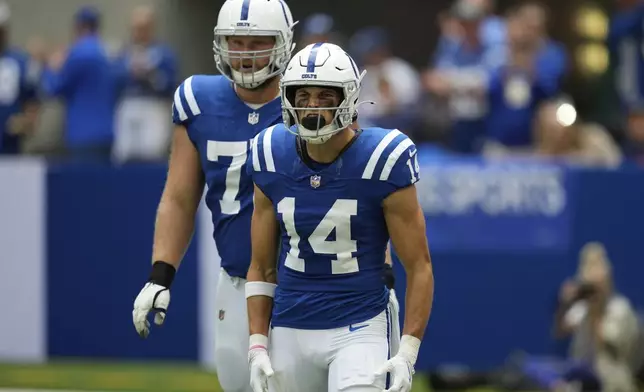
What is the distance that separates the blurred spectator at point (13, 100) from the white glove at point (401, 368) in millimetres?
7220

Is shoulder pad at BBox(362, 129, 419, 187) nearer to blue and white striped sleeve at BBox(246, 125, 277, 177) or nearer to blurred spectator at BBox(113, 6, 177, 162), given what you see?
blue and white striped sleeve at BBox(246, 125, 277, 177)

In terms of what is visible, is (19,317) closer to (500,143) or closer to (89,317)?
(89,317)

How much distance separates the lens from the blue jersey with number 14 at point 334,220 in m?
5.14

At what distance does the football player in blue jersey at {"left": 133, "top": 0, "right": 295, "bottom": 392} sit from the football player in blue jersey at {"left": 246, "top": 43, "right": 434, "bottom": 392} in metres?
0.51

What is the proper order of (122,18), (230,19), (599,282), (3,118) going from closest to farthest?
(230,19) → (599,282) → (3,118) → (122,18)

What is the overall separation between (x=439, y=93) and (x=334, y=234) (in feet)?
19.9

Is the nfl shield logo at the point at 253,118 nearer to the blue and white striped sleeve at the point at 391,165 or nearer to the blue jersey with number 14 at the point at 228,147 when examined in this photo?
the blue jersey with number 14 at the point at 228,147

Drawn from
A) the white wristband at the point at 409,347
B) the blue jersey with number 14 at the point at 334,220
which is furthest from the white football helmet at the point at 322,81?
the white wristband at the point at 409,347

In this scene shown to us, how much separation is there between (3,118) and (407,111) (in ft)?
10.8

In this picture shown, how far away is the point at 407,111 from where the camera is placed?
11023 millimetres

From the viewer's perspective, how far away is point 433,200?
10055mm

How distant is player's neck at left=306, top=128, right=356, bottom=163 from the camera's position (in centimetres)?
518

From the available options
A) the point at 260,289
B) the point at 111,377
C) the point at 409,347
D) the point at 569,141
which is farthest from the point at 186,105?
the point at 111,377

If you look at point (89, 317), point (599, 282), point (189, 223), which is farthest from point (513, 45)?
point (189, 223)
